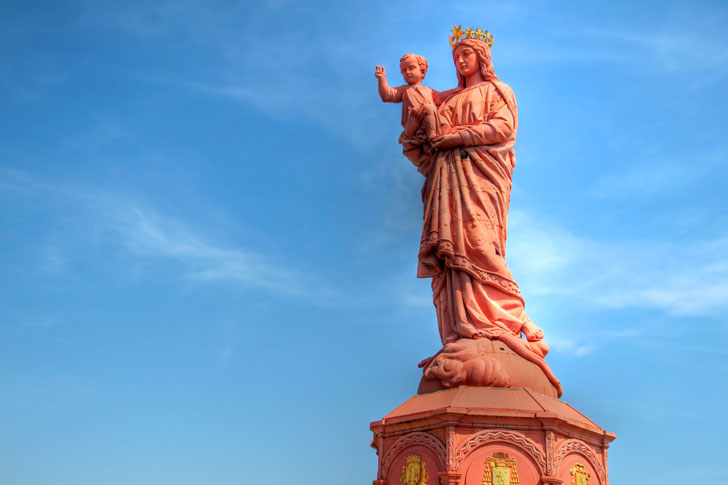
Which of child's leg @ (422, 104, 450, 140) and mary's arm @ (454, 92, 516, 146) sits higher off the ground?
child's leg @ (422, 104, 450, 140)

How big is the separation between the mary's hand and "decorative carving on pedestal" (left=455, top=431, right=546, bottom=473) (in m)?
5.61

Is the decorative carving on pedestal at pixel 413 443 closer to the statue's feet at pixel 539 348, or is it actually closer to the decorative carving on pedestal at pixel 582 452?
the decorative carving on pedestal at pixel 582 452

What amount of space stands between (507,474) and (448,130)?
22.0 feet

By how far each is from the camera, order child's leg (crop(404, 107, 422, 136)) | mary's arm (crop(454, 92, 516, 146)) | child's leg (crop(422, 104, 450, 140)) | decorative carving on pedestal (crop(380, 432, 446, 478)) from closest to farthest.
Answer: decorative carving on pedestal (crop(380, 432, 446, 478)) < mary's arm (crop(454, 92, 516, 146)) < child's leg (crop(422, 104, 450, 140)) < child's leg (crop(404, 107, 422, 136))

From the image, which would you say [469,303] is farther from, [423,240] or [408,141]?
[408,141]

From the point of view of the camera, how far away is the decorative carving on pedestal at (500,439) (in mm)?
10586

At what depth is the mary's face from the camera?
14.6 metres

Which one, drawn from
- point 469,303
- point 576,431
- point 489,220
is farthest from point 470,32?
point 576,431

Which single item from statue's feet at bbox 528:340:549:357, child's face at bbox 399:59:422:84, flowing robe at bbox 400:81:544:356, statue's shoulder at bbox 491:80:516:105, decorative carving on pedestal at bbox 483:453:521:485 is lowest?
decorative carving on pedestal at bbox 483:453:521:485

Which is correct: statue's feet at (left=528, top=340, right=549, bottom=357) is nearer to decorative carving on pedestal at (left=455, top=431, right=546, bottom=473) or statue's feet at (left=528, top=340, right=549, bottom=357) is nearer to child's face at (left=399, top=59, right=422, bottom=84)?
decorative carving on pedestal at (left=455, top=431, right=546, bottom=473)

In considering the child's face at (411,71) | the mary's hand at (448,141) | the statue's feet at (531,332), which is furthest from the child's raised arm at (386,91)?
the statue's feet at (531,332)

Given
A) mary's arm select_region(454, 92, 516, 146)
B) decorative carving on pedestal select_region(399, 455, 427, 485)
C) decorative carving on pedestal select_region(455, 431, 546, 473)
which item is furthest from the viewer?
mary's arm select_region(454, 92, 516, 146)

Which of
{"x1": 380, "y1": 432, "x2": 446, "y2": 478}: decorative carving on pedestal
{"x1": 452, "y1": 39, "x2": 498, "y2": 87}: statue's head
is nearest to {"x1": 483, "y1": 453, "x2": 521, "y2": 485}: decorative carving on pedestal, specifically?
{"x1": 380, "y1": 432, "x2": 446, "y2": 478}: decorative carving on pedestal

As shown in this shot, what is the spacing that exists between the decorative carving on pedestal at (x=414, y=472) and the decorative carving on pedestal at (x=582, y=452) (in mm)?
2077
